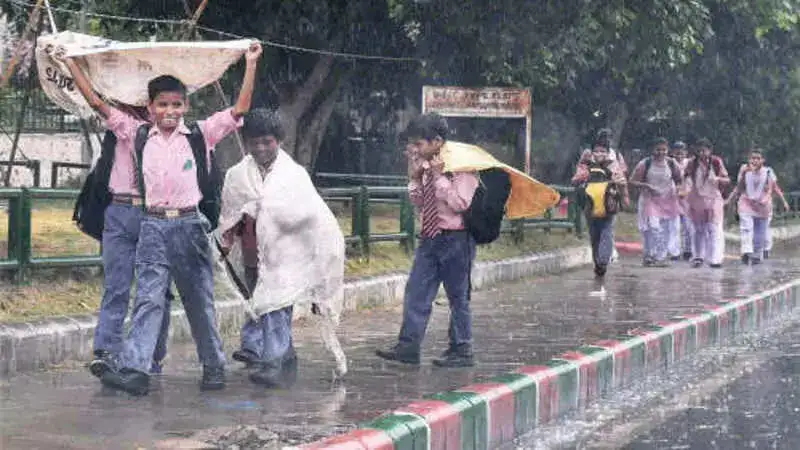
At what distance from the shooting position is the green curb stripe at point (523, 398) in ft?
26.5

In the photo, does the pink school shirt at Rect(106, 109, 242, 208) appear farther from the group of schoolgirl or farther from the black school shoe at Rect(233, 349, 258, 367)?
the group of schoolgirl

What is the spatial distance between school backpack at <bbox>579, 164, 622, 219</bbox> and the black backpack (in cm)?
671

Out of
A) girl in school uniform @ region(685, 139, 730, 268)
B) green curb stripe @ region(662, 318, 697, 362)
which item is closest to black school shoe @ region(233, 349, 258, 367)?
green curb stripe @ region(662, 318, 697, 362)

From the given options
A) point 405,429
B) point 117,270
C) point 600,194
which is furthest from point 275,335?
point 600,194

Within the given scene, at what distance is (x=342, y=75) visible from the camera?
66.3ft

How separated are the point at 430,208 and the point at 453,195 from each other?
0.22 metres

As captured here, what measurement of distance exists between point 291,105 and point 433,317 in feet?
24.2

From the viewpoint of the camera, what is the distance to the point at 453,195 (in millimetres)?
9305

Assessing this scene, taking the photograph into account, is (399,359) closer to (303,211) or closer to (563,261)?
(303,211)

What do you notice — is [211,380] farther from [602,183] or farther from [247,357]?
[602,183]

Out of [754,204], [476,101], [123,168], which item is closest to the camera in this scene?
[123,168]

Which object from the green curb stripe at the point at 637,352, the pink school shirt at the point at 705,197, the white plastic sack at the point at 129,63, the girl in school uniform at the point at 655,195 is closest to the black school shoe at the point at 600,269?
the girl in school uniform at the point at 655,195

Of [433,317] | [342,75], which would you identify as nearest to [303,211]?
[433,317]

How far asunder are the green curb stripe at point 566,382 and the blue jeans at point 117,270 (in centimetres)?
221
